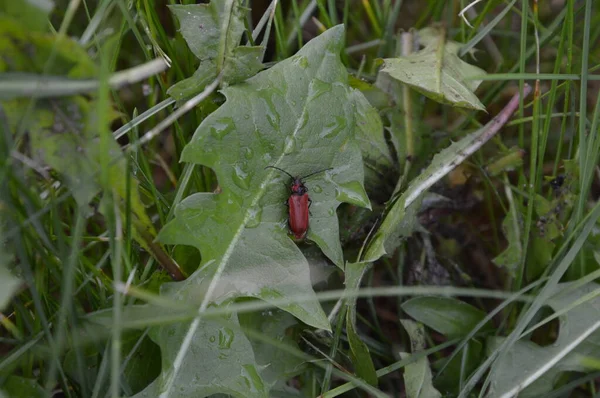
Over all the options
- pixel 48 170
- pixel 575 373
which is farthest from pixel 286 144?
pixel 575 373

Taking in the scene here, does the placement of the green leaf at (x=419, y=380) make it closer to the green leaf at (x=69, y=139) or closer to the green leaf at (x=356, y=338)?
the green leaf at (x=356, y=338)

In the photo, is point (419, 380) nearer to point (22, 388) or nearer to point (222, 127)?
point (222, 127)

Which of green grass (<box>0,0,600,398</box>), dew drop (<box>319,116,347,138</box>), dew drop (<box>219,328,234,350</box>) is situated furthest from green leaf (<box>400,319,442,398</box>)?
dew drop (<box>319,116,347,138</box>)

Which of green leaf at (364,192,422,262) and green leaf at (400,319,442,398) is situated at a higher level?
green leaf at (364,192,422,262)

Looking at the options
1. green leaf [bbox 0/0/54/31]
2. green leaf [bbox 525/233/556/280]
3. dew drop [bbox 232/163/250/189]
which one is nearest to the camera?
green leaf [bbox 0/0/54/31]

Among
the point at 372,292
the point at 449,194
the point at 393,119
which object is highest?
the point at 393,119

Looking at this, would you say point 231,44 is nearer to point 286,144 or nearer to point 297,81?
point 297,81

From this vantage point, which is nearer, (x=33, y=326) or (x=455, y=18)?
(x=33, y=326)

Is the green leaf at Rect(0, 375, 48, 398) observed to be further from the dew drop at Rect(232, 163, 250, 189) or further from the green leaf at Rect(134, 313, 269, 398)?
the dew drop at Rect(232, 163, 250, 189)
